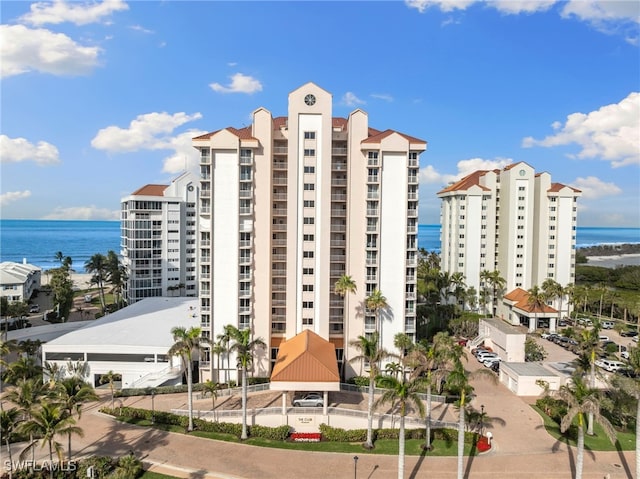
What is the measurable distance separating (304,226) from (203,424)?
2245 centimetres

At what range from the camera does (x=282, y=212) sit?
151ft

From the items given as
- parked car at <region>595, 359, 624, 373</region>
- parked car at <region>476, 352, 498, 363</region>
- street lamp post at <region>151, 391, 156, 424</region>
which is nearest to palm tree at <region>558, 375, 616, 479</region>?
parked car at <region>476, 352, 498, 363</region>

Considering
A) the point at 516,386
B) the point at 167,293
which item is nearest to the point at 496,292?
the point at 516,386

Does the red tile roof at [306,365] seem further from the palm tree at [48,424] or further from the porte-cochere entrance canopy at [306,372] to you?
the palm tree at [48,424]

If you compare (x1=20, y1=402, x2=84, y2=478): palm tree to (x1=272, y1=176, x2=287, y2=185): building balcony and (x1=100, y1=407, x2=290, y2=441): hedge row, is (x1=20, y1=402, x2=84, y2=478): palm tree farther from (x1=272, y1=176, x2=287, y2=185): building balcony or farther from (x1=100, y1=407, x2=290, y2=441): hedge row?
(x1=272, y1=176, x2=287, y2=185): building balcony

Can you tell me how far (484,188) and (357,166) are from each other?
140 ft

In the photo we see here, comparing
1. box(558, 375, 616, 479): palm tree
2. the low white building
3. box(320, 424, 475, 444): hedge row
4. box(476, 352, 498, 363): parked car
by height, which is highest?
box(558, 375, 616, 479): palm tree

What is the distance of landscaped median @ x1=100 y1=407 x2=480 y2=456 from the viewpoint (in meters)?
30.8

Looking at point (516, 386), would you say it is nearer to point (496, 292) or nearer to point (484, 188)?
point (496, 292)

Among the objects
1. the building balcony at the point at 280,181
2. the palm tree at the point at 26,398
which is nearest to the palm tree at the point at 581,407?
the building balcony at the point at 280,181

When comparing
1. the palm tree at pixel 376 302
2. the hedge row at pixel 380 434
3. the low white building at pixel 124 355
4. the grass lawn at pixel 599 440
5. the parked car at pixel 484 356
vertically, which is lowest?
the grass lawn at pixel 599 440

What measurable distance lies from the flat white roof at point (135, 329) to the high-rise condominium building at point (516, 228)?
52267 millimetres

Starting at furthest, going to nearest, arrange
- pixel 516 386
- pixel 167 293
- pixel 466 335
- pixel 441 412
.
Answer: pixel 167 293, pixel 466 335, pixel 516 386, pixel 441 412

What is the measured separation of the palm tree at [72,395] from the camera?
86.0 ft
